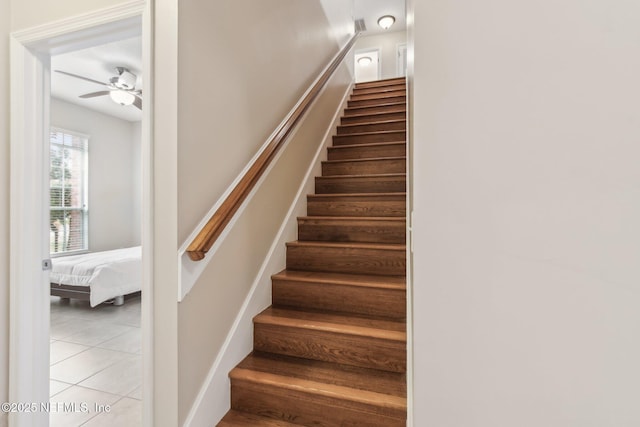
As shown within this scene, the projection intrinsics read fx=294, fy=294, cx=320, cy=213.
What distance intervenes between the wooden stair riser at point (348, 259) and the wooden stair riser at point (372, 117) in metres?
1.99

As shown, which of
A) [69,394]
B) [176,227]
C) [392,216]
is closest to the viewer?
[176,227]

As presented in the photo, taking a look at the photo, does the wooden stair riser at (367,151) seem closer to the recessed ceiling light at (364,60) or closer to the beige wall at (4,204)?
the beige wall at (4,204)

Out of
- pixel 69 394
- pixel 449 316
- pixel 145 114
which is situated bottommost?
pixel 69 394

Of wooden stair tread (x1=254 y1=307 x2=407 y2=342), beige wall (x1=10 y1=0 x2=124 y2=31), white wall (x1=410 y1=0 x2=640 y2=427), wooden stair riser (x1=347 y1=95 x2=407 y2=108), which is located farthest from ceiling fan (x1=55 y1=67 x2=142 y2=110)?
white wall (x1=410 y1=0 x2=640 y2=427)

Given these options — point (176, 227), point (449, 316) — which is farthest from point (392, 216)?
point (449, 316)

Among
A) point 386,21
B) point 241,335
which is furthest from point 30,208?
point 386,21

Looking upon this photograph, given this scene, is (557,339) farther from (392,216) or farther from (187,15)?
(392,216)

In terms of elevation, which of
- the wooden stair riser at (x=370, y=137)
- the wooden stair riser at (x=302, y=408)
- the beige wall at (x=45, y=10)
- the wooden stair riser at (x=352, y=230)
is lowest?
the wooden stair riser at (x=302, y=408)

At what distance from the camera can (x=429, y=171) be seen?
1.57ft

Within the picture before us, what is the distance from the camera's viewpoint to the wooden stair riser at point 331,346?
4.78 ft

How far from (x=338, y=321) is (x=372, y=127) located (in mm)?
2412

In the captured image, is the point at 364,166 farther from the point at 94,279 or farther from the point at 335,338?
the point at 94,279

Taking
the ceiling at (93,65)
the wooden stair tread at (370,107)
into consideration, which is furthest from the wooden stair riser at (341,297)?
the ceiling at (93,65)

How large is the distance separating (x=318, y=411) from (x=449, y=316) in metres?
1.21
